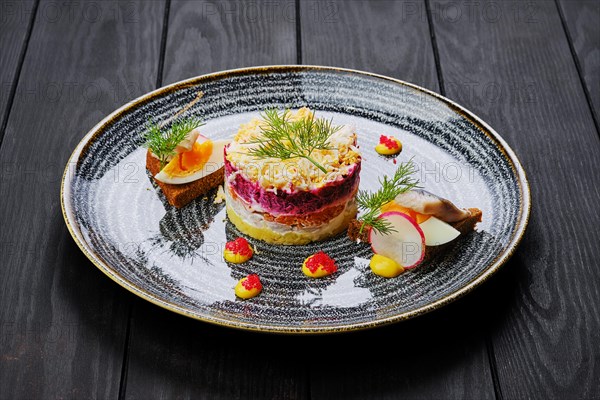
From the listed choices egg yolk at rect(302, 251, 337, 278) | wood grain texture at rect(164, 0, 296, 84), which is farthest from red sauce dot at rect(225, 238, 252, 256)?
wood grain texture at rect(164, 0, 296, 84)

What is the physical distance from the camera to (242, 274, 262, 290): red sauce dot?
3207mm

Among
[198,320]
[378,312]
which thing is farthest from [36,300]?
[378,312]

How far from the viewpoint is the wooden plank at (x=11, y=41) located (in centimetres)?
431

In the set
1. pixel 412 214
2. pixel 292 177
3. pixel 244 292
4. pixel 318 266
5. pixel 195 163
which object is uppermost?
pixel 195 163

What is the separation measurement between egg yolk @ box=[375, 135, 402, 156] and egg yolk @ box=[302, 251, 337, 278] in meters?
0.82

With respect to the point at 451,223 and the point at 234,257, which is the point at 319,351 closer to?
the point at 234,257

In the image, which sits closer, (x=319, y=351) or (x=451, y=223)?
(x=319, y=351)

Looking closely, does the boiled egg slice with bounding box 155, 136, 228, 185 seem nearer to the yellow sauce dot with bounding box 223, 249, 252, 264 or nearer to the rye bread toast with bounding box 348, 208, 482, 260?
the yellow sauce dot with bounding box 223, 249, 252, 264

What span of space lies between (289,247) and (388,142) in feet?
2.67

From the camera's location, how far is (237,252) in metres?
3.40

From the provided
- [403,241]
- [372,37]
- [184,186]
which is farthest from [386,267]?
[372,37]

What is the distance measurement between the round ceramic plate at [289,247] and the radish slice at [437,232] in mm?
103

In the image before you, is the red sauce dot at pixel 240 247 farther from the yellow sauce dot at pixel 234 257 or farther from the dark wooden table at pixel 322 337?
the dark wooden table at pixel 322 337

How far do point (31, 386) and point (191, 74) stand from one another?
219cm
